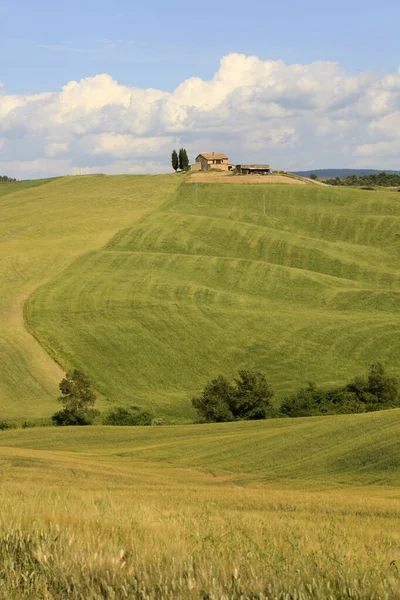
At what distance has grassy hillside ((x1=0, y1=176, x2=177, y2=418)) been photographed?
64.2 m

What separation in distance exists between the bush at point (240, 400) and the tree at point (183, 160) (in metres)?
135

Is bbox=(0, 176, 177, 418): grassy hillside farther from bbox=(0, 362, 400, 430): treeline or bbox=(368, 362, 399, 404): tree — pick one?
bbox=(368, 362, 399, 404): tree

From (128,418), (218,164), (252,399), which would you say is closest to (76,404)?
(128,418)

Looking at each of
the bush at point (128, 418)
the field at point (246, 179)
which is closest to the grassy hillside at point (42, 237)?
the bush at point (128, 418)

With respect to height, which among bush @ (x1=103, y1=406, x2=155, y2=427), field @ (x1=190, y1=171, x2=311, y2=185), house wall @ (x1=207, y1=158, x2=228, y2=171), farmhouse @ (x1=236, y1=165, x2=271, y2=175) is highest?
house wall @ (x1=207, y1=158, x2=228, y2=171)

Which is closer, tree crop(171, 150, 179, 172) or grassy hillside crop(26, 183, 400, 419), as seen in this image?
grassy hillside crop(26, 183, 400, 419)

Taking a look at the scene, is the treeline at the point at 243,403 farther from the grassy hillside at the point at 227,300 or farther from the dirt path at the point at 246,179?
the dirt path at the point at 246,179

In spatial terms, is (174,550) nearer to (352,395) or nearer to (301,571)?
(301,571)

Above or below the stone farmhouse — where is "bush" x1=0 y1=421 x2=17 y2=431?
below

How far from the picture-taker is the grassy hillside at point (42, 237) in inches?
2527

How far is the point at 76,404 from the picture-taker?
55.5 metres

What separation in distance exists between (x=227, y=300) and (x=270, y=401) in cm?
2947

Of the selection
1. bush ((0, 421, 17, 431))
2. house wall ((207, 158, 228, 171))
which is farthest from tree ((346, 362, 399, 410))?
house wall ((207, 158, 228, 171))

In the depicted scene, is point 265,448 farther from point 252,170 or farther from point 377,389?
point 252,170
